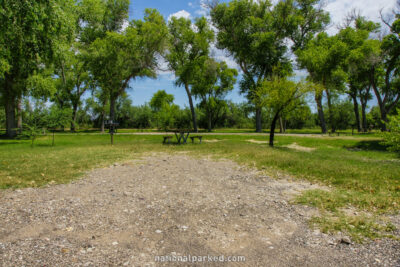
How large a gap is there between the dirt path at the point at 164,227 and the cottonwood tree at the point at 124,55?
29.1 m

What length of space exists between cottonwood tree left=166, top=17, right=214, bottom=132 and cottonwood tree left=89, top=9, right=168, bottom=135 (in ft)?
12.2

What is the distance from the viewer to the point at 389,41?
23.7 metres

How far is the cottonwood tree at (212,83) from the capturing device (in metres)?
40.4

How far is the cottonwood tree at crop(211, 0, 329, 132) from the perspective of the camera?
113 ft

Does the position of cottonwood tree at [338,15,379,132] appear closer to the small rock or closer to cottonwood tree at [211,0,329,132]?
cottonwood tree at [211,0,329,132]

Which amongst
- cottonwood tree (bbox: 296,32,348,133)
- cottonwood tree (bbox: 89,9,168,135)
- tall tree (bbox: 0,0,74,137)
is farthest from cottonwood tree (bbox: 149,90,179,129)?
tall tree (bbox: 0,0,74,137)

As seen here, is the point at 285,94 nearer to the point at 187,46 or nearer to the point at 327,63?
the point at 327,63

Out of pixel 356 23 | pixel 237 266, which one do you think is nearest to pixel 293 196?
pixel 237 266

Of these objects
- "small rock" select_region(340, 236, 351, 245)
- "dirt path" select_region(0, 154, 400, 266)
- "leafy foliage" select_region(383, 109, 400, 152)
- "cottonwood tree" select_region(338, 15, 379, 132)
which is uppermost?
"cottonwood tree" select_region(338, 15, 379, 132)

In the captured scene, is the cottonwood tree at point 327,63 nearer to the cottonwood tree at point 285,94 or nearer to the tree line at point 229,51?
the tree line at point 229,51

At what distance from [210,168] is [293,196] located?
13.3 feet

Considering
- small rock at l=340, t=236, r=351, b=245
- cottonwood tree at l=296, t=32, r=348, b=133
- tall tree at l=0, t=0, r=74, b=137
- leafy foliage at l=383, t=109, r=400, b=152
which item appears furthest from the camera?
cottonwood tree at l=296, t=32, r=348, b=133

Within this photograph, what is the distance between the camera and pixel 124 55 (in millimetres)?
32781

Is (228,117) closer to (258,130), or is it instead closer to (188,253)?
(258,130)
